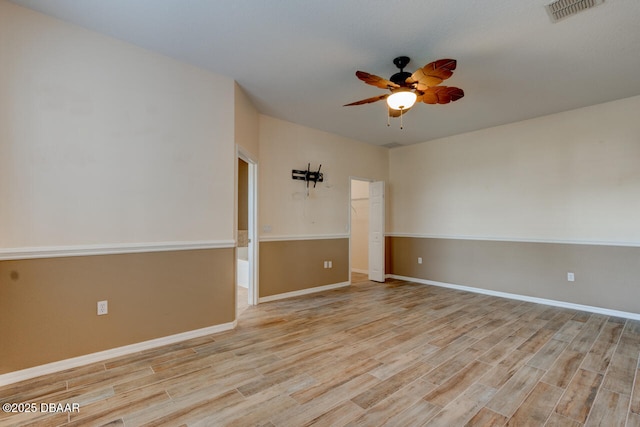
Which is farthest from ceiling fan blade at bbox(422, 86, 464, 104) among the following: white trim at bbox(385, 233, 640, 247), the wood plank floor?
white trim at bbox(385, 233, 640, 247)

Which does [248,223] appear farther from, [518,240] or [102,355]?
[518,240]

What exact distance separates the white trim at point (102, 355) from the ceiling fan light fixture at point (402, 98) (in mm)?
2890

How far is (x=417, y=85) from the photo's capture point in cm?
266

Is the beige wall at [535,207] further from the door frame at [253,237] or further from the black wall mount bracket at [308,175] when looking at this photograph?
the door frame at [253,237]

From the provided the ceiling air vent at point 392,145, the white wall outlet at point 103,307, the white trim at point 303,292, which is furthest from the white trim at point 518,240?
the white wall outlet at point 103,307

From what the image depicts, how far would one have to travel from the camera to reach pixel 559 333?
325 cm

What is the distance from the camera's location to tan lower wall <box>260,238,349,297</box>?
4484 mm

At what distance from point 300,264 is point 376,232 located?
1.95 m

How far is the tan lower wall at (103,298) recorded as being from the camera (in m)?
2.24

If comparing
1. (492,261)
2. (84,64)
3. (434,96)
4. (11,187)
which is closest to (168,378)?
(11,187)

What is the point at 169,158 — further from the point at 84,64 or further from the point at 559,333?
the point at 559,333

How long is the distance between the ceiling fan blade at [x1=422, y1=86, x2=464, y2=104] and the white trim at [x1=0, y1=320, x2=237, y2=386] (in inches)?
125

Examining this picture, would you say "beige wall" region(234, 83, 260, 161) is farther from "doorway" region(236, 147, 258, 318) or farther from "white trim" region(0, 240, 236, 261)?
"white trim" region(0, 240, 236, 261)

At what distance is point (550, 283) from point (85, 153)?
5898mm
